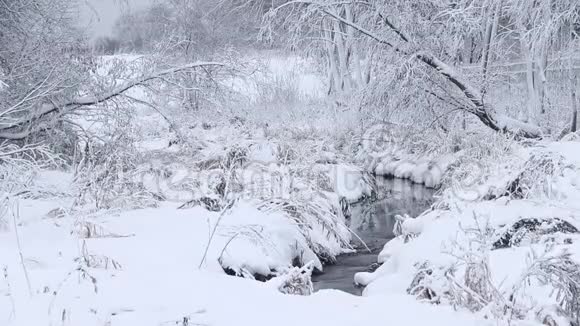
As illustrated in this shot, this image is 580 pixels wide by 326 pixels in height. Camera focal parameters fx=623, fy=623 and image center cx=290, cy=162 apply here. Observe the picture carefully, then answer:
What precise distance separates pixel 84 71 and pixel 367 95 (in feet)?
16.5

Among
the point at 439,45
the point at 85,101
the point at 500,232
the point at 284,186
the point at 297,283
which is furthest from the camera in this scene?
the point at 439,45

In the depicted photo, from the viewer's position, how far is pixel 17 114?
24.7 feet

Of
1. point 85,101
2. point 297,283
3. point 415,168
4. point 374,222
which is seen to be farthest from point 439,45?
point 297,283

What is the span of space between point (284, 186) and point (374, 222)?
2273mm

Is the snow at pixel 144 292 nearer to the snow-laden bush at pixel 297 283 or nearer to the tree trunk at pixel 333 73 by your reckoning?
the snow-laden bush at pixel 297 283

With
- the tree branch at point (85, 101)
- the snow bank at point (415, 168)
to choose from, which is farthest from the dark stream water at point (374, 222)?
the tree branch at point (85, 101)

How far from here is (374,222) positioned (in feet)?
34.0

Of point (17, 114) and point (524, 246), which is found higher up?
point (17, 114)

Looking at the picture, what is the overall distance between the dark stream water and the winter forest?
A: 58 mm

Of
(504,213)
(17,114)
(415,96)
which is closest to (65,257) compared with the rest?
(17,114)

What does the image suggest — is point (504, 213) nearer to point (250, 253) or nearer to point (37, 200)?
point (250, 253)

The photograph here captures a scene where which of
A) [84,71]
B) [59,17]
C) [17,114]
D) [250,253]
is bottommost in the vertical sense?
[250,253]

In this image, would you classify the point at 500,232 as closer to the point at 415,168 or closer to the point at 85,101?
the point at 85,101

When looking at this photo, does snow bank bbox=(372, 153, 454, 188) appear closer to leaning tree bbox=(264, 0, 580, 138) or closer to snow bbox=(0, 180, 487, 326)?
leaning tree bbox=(264, 0, 580, 138)
